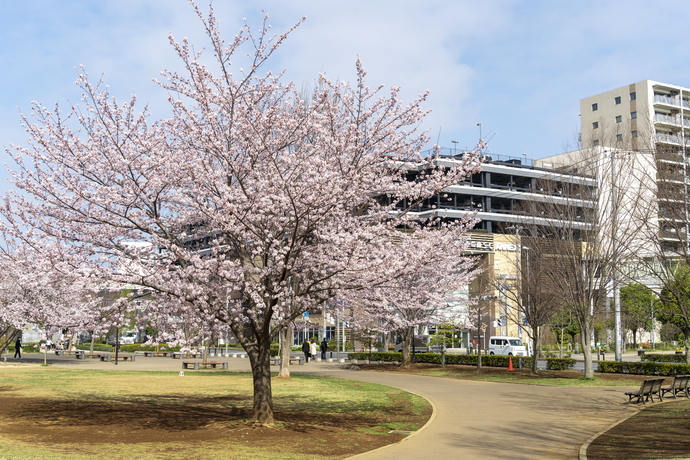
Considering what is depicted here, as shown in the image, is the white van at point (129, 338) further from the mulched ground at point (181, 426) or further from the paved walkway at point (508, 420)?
the mulched ground at point (181, 426)

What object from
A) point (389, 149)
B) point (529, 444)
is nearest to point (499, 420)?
point (529, 444)

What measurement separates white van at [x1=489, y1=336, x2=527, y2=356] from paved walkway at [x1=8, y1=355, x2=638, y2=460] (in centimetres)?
2482

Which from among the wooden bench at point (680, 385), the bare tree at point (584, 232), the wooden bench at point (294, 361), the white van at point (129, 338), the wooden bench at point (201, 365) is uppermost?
the bare tree at point (584, 232)

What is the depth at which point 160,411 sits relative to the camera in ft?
56.5

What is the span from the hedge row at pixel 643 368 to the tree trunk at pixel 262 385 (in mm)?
22335

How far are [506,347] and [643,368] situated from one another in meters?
20.3

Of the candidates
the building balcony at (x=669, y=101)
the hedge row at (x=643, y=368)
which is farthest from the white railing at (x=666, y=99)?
the hedge row at (x=643, y=368)

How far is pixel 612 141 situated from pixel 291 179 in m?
23.1

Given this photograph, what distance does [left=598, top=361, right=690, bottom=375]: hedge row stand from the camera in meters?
29.3

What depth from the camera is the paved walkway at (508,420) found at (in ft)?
39.5

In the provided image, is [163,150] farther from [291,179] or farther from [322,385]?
[322,385]

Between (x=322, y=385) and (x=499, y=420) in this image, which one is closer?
(x=499, y=420)

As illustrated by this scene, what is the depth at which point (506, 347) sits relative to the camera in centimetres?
5091

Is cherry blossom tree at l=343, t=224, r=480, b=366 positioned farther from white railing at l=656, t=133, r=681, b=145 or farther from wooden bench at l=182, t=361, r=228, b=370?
wooden bench at l=182, t=361, r=228, b=370
